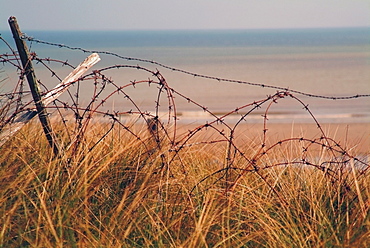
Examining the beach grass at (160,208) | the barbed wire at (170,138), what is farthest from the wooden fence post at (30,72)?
the beach grass at (160,208)

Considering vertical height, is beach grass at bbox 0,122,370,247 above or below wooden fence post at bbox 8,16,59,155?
below

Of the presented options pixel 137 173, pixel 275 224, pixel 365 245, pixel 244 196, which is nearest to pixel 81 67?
pixel 137 173

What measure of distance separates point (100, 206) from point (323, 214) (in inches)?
49.9

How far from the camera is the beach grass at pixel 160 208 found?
2830mm

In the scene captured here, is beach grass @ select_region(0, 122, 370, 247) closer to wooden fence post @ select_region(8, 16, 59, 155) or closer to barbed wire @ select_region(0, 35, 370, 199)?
barbed wire @ select_region(0, 35, 370, 199)

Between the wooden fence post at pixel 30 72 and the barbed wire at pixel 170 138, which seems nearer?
the barbed wire at pixel 170 138

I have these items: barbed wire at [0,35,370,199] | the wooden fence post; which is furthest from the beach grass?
the wooden fence post

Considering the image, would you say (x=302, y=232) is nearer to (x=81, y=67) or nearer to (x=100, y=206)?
(x=100, y=206)

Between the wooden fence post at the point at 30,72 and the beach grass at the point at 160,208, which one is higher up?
the wooden fence post at the point at 30,72

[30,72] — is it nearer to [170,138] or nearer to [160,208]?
[170,138]

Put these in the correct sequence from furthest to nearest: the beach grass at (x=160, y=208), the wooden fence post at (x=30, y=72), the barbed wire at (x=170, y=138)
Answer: the wooden fence post at (x=30, y=72), the barbed wire at (x=170, y=138), the beach grass at (x=160, y=208)

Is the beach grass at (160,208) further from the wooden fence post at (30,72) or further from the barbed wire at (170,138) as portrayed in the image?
the wooden fence post at (30,72)

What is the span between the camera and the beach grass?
2830mm

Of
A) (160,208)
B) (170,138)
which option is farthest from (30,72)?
(160,208)
